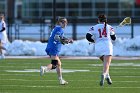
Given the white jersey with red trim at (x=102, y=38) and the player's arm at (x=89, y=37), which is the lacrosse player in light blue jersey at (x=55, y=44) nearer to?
the player's arm at (x=89, y=37)

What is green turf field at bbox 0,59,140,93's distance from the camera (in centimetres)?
1320

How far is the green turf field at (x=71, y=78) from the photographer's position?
1320 cm

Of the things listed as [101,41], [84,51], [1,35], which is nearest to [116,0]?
[84,51]

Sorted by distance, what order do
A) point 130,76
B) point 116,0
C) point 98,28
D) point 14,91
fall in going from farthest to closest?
point 116,0 → point 130,76 → point 98,28 → point 14,91

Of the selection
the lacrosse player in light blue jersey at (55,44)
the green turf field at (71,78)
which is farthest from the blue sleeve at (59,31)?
the green turf field at (71,78)

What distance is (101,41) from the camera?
13969mm

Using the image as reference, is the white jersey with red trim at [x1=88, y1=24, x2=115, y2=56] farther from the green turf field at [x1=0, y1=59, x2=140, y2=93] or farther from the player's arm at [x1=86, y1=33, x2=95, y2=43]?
the green turf field at [x1=0, y1=59, x2=140, y2=93]

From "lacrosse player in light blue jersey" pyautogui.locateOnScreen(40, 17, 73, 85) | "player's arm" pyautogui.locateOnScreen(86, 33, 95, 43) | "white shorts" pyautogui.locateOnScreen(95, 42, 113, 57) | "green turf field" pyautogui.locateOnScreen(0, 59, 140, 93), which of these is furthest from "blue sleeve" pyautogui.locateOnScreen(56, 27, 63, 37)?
"green turf field" pyautogui.locateOnScreen(0, 59, 140, 93)

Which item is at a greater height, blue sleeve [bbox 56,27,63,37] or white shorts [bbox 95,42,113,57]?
blue sleeve [bbox 56,27,63,37]

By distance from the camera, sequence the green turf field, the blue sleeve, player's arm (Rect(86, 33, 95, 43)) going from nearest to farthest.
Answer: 1. the green turf field
2. player's arm (Rect(86, 33, 95, 43))
3. the blue sleeve

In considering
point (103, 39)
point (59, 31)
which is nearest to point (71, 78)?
point (59, 31)

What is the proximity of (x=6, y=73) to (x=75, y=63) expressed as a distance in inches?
187

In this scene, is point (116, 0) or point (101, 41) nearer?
point (101, 41)

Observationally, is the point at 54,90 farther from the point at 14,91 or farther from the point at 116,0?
the point at 116,0
